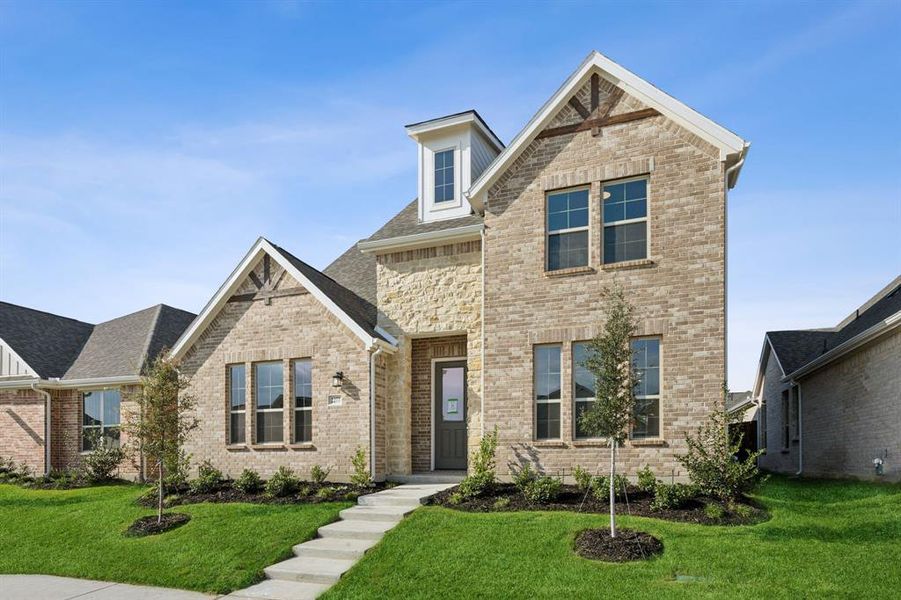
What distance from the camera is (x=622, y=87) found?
11.9 metres

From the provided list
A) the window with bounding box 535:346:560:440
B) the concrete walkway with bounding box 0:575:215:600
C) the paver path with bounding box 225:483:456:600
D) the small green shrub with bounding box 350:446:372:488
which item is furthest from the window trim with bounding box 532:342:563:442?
the concrete walkway with bounding box 0:575:215:600

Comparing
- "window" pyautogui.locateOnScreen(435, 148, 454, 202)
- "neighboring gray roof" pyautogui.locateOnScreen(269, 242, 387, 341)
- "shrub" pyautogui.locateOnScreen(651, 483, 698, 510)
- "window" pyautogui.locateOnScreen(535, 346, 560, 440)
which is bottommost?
"shrub" pyautogui.locateOnScreen(651, 483, 698, 510)

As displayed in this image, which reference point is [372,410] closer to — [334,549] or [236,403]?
[236,403]

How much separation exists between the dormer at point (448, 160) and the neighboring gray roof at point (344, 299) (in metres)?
2.64

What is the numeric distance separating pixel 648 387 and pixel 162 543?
8775mm

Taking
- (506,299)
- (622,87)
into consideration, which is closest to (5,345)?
(506,299)

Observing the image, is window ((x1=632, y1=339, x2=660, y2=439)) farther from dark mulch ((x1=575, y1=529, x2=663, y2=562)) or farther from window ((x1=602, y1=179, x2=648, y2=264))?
dark mulch ((x1=575, y1=529, x2=663, y2=562))

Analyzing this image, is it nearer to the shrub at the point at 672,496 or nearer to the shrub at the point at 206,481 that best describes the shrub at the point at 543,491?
the shrub at the point at 672,496

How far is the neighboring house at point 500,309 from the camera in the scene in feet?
37.1

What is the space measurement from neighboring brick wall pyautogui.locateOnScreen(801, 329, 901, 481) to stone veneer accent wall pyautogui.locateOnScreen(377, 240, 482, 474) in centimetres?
830

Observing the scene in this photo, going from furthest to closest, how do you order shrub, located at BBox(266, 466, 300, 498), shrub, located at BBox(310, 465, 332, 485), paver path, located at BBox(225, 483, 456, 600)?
shrub, located at BBox(310, 465, 332, 485) → shrub, located at BBox(266, 466, 300, 498) → paver path, located at BBox(225, 483, 456, 600)

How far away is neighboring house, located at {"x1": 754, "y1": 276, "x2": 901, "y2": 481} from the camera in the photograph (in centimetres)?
1267

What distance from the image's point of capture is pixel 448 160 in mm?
15508

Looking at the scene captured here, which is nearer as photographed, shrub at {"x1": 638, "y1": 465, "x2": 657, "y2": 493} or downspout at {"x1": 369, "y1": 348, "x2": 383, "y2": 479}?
shrub at {"x1": 638, "y1": 465, "x2": 657, "y2": 493}
